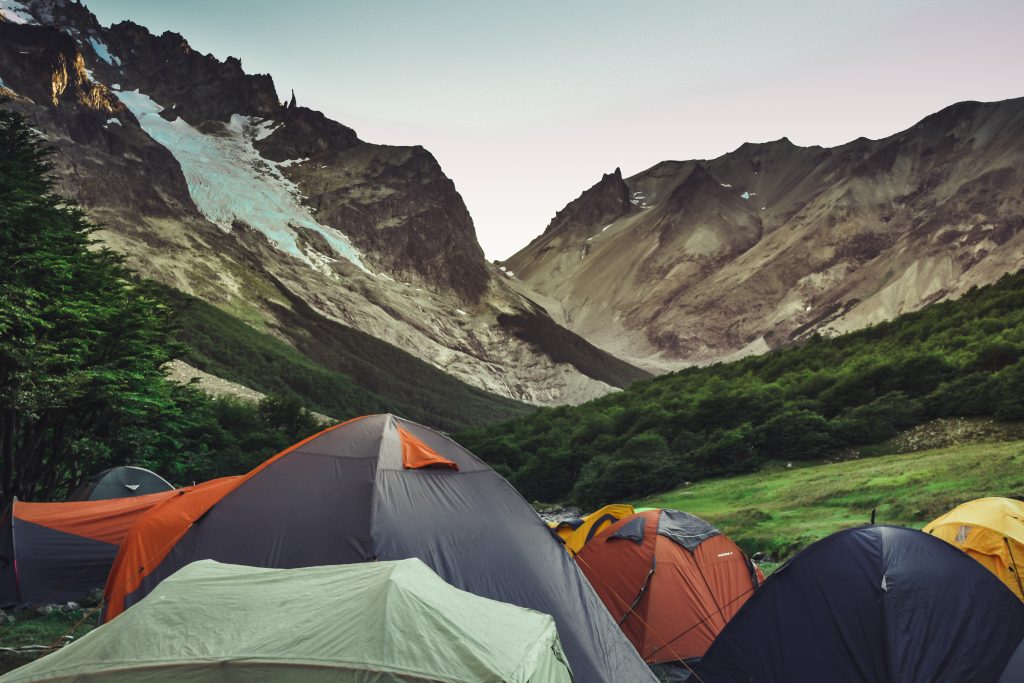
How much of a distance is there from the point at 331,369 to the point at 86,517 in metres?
112

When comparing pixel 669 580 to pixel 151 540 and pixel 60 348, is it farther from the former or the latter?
pixel 60 348

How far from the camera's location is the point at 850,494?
2273 centimetres

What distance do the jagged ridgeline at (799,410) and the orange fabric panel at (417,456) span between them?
2650cm

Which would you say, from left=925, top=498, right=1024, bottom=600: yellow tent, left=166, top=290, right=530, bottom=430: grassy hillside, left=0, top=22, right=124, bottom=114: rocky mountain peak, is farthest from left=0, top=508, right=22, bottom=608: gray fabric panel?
left=0, top=22, right=124, bottom=114: rocky mountain peak

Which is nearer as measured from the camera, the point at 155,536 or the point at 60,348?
the point at 155,536

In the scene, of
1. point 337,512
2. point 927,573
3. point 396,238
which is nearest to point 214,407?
point 337,512

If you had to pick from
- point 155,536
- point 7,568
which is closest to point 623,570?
point 155,536

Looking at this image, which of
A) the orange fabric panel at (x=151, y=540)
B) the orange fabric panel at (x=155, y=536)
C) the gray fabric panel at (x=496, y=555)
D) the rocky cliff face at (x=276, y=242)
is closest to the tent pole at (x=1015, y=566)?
the gray fabric panel at (x=496, y=555)

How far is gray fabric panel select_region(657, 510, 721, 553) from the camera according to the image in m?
11.0

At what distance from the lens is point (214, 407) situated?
54.3m

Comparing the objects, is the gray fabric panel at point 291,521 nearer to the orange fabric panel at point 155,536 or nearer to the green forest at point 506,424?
the orange fabric panel at point 155,536

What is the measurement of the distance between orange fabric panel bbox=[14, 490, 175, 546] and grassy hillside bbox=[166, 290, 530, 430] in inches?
2934

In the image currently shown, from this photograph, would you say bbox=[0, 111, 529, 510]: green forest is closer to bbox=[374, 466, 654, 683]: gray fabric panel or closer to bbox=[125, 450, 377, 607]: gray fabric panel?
bbox=[125, 450, 377, 607]: gray fabric panel

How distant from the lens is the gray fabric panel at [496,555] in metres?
8.12
